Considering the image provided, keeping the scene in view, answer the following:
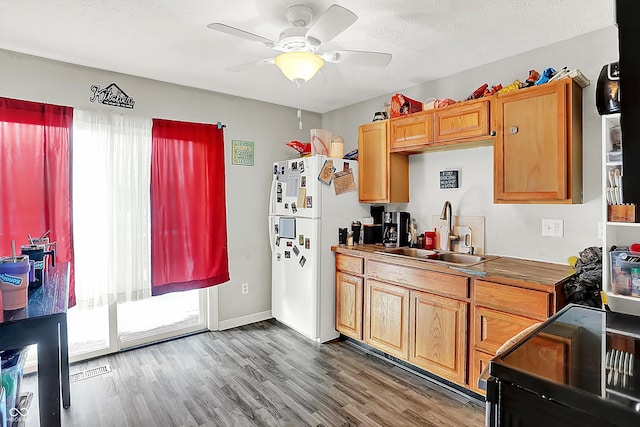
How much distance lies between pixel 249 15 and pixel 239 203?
6.68ft

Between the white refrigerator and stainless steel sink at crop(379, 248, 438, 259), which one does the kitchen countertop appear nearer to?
stainless steel sink at crop(379, 248, 438, 259)

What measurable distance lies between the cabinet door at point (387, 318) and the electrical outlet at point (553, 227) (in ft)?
3.50

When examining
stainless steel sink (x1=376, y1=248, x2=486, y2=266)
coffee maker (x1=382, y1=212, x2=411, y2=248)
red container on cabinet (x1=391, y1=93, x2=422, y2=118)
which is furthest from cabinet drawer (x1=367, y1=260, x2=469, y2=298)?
red container on cabinet (x1=391, y1=93, x2=422, y2=118)

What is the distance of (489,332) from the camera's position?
7.37 feet

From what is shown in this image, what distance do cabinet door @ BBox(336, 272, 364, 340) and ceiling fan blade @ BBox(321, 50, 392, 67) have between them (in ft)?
5.94

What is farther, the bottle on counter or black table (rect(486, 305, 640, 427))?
the bottle on counter

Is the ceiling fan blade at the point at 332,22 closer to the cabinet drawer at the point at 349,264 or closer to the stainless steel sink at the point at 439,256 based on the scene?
the stainless steel sink at the point at 439,256

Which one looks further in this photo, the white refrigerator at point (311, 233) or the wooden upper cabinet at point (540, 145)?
the white refrigerator at point (311, 233)

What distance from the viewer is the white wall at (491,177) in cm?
228

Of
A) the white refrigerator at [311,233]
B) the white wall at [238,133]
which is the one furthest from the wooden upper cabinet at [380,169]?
the white wall at [238,133]

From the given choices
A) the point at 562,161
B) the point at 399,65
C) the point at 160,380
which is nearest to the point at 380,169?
the point at 399,65

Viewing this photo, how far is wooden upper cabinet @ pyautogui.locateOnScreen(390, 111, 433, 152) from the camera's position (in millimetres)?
2889

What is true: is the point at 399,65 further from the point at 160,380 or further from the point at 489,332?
the point at 160,380

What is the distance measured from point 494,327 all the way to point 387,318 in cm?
89
